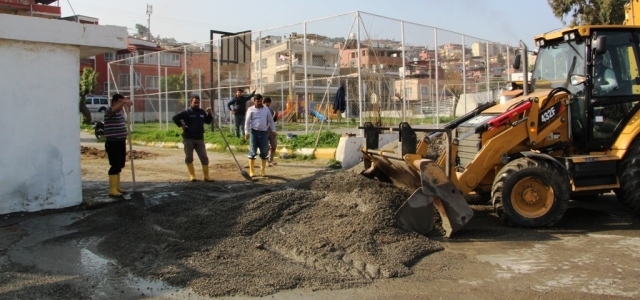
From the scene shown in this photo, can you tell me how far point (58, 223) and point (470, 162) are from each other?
565 cm

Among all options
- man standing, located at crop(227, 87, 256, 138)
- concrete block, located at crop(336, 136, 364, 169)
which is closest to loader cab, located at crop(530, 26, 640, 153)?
concrete block, located at crop(336, 136, 364, 169)

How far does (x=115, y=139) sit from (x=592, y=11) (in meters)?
25.0

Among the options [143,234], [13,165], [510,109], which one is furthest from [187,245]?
[510,109]

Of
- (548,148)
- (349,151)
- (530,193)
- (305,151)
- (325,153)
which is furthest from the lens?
(305,151)

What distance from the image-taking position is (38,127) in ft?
26.1

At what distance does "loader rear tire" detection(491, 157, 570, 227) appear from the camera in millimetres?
6852

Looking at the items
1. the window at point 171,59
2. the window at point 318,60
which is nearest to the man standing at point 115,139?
the window at point 318,60

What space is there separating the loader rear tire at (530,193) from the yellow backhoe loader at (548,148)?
0.01m

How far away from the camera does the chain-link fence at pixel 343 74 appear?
49.3ft

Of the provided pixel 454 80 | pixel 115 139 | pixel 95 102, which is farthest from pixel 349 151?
pixel 95 102

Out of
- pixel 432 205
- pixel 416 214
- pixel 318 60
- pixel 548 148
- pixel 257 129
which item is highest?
pixel 318 60

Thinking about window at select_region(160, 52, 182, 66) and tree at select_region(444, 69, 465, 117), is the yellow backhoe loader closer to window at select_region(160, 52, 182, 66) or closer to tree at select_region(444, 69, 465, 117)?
tree at select_region(444, 69, 465, 117)

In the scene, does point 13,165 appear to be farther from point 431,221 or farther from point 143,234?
point 431,221

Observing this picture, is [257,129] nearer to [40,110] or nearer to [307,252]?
[40,110]
